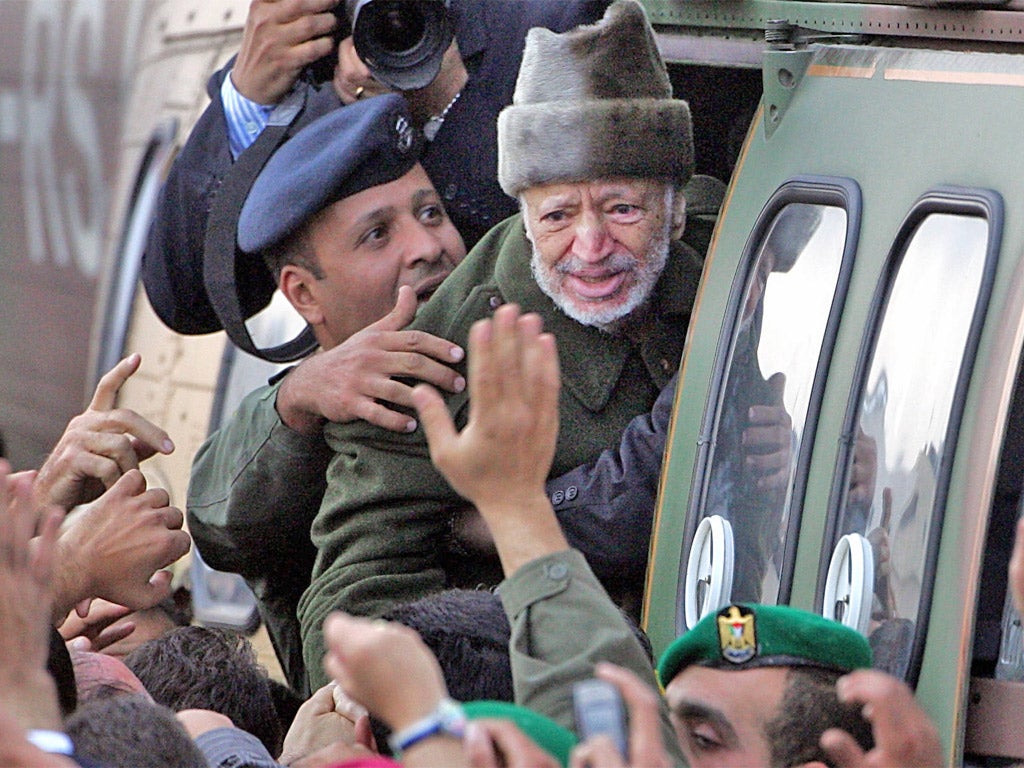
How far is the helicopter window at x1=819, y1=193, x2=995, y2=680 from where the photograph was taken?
2996 millimetres

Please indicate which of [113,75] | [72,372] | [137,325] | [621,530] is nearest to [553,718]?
[621,530]

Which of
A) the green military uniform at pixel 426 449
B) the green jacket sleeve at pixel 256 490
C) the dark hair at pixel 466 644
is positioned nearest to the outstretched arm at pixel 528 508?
the dark hair at pixel 466 644

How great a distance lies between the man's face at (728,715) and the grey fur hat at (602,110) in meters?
1.37

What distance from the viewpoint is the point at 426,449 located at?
3887 mm

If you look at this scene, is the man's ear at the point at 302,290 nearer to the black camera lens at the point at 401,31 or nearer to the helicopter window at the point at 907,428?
the black camera lens at the point at 401,31

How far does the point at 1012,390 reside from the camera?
289 cm

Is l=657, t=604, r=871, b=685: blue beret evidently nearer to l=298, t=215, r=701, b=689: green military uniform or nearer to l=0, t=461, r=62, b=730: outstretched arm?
l=0, t=461, r=62, b=730: outstretched arm

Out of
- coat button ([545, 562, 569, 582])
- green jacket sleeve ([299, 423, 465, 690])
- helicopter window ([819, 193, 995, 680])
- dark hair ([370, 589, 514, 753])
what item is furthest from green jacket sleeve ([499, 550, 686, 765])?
green jacket sleeve ([299, 423, 465, 690])

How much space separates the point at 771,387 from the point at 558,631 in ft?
3.43

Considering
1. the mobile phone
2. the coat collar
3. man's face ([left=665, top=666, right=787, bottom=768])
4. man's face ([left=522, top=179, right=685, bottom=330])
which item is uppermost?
man's face ([left=522, top=179, right=685, bottom=330])

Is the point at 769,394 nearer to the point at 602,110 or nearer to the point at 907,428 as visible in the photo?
the point at 907,428

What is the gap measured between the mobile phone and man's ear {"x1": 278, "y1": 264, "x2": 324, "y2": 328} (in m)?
2.39

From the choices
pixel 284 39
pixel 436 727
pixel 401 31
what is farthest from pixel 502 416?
pixel 284 39

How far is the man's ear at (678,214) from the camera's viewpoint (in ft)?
12.9
